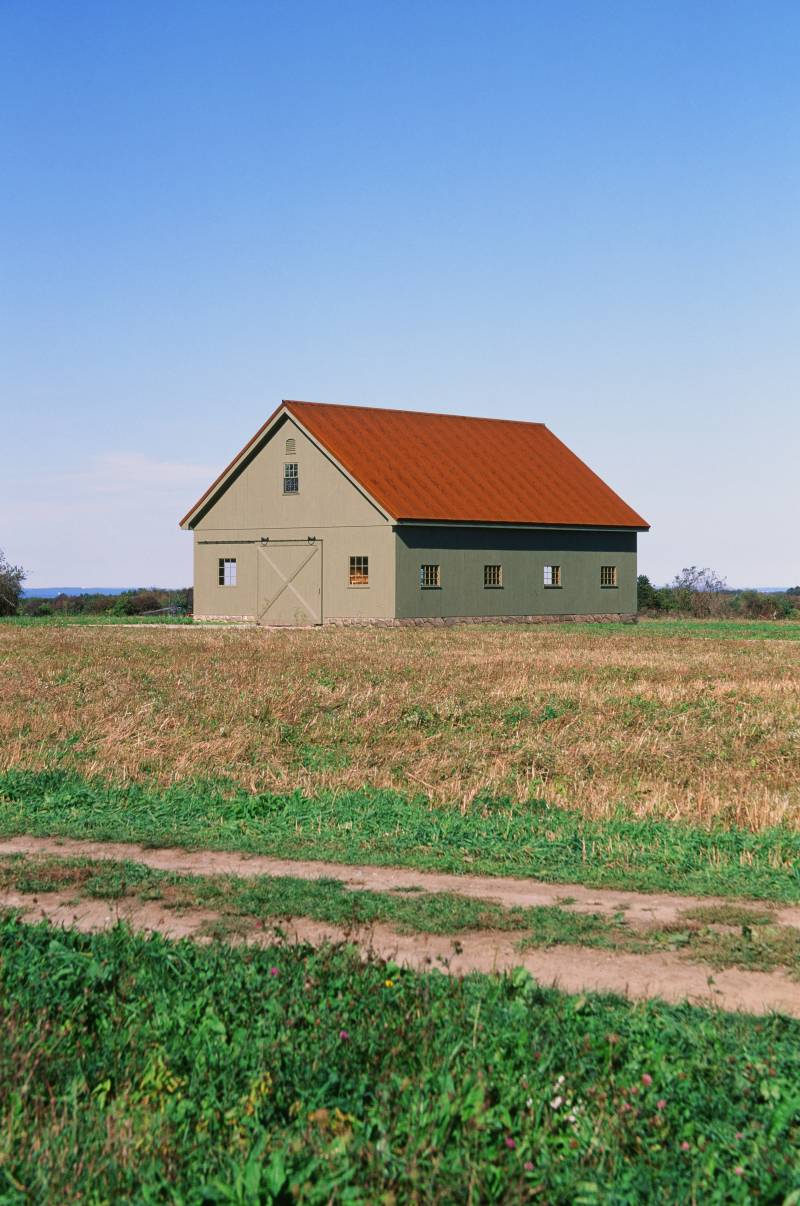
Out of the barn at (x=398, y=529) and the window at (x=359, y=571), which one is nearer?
the barn at (x=398, y=529)

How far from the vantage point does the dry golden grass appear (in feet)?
47.0

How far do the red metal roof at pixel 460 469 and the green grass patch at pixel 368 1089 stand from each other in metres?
38.6

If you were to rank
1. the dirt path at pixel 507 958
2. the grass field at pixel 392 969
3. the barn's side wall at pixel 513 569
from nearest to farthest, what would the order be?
the grass field at pixel 392 969 → the dirt path at pixel 507 958 → the barn's side wall at pixel 513 569

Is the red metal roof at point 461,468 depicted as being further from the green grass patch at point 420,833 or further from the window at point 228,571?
the green grass patch at point 420,833

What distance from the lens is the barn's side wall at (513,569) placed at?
4609 centimetres

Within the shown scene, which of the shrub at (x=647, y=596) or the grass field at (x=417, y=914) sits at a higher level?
the shrub at (x=647, y=596)

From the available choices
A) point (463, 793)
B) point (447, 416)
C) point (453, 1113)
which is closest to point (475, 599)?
point (447, 416)

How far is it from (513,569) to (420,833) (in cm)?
3816

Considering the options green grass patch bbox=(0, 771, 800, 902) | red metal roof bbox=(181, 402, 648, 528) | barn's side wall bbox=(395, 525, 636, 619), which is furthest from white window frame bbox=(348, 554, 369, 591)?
green grass patch bbox=(0, 771, 800, 902)

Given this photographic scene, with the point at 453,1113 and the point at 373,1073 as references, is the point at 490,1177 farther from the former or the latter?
the point at 373,1073

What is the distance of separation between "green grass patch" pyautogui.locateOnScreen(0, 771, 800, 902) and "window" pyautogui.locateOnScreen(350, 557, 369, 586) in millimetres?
32275

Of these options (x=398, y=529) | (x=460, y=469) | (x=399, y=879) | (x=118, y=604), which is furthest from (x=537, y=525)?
(x=399, y=879)

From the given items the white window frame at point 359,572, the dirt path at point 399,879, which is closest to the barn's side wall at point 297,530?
the white window frame at point 359,572

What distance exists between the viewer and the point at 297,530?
4853cm
